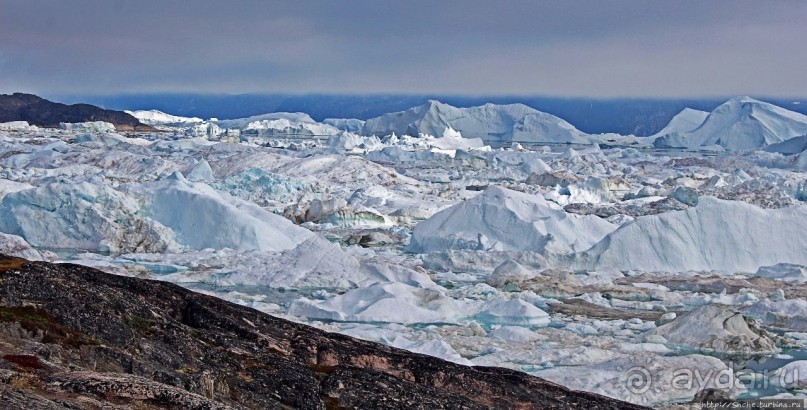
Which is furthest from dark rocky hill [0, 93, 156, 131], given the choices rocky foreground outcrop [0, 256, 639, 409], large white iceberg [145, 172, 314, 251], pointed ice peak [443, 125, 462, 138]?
rocky foreground outcrop [0, 256, 639, 409]

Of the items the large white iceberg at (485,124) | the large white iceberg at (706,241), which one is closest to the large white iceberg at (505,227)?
the large white iceberg at (706,241)

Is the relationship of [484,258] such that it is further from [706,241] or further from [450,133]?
[450,133]

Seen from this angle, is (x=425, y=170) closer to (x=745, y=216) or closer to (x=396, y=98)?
(x=745, y=216)

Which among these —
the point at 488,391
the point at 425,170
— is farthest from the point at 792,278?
the point at 425,170

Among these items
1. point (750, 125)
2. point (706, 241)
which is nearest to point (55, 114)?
point (750, 125)

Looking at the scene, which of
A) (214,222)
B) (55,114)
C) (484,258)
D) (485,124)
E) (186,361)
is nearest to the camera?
(186,361)
